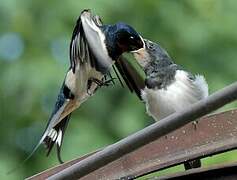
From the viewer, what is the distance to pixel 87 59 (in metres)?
1.73

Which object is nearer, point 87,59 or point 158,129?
point 158,129

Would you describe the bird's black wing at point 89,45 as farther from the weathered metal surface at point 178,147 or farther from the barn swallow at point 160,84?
the weathered metal surface at point 178,147

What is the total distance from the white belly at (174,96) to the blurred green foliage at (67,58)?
0.70 m

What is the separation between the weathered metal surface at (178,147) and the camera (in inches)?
44.5

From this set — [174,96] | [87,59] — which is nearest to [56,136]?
[87,59]

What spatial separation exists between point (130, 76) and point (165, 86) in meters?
0.08

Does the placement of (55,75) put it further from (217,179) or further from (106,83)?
(217,179)

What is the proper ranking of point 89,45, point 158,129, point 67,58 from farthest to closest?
point 67,58 < point 89,45 < point 158,129

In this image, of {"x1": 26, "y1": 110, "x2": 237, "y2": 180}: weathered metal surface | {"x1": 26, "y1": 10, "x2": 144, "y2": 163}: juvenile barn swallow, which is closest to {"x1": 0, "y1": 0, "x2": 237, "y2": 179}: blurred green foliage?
{"x1": 26, "y1": 10, "x2": 144, "y2": 163}: juvenile barn swallow

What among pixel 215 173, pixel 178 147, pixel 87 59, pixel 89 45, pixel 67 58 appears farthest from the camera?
pixel 67 58

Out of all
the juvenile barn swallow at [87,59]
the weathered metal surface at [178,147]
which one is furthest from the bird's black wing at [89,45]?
the weathered metal surface at [178,147]

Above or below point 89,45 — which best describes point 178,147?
below

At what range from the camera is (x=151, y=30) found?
103 inches

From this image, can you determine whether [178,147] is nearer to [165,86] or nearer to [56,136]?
[165,86]
